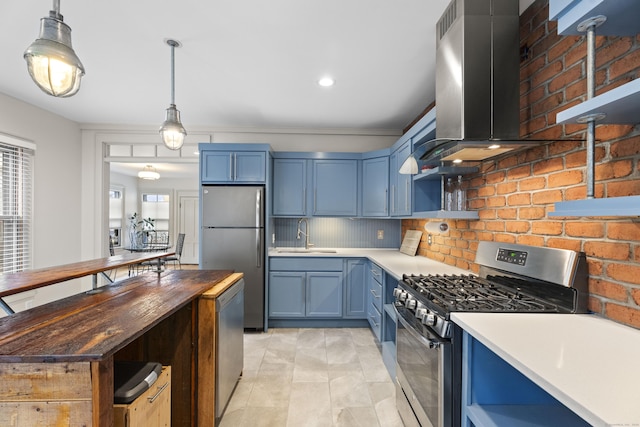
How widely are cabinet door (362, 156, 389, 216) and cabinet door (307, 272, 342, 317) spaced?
0.94 meters

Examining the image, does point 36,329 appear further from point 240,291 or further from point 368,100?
point 368,100

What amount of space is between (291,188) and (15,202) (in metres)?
3.17

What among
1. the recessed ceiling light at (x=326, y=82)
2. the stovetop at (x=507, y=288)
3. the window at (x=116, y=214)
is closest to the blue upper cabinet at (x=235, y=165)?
the recessed ceiling light at (x=326, y=82)

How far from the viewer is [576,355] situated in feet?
3.07

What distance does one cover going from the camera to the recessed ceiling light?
2.79 meters

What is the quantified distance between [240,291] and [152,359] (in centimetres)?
76

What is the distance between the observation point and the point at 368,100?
10.7 ft

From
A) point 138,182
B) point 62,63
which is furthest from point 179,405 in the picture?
point 138,182

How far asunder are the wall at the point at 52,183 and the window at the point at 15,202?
0.07 metres

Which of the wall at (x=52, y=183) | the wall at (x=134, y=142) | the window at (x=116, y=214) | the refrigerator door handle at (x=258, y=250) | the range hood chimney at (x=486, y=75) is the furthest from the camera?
the window at (x=116, y=214)

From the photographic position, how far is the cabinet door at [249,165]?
365 cm

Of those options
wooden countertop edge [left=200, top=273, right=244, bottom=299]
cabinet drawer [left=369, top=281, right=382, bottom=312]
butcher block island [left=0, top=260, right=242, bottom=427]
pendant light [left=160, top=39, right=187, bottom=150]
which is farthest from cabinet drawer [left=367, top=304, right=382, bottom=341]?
pendant light [left=160, top=39, right=187, bottom=150]

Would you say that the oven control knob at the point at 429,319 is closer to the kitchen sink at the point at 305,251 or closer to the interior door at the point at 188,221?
the kitchen sink at the point at 305,251

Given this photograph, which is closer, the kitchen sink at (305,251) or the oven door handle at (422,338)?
the oven door handle at (422,338)
